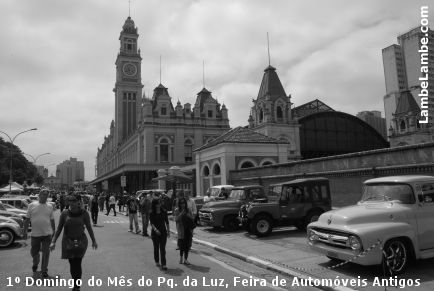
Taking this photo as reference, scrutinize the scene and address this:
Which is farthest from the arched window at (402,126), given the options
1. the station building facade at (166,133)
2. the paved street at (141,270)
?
the paved street at (141,270)

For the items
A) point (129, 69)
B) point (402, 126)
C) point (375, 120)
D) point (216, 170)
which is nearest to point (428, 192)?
Result: point (216, 170)

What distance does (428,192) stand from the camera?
341 inches

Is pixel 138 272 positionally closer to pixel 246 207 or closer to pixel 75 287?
pixel 75 287

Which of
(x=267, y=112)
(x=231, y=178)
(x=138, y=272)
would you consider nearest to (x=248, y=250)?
(x=138, y=272)

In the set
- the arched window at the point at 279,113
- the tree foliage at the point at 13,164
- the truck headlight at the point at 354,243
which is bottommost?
the truck headlight at the point at 354,243

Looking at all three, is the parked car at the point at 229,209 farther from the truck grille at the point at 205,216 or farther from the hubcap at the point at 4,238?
the hubcap at the point at 4,238

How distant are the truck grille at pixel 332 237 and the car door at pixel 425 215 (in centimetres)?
165

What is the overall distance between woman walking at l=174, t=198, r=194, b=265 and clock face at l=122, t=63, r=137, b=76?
3150 inches

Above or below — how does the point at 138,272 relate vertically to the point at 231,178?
below

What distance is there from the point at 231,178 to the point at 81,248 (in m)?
22.6

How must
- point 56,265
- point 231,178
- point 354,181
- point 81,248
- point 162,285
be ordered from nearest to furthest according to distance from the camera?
point 81,248, point 162,285, point 56,265, point 354,181, point 231,178

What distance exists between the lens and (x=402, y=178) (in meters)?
8.89

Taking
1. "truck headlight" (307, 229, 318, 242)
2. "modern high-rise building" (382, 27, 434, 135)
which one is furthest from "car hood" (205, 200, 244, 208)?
"modern high-rise building" (382, 27, 434, 135)

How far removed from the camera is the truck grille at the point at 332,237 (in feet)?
26.3
